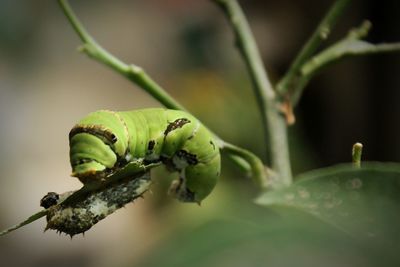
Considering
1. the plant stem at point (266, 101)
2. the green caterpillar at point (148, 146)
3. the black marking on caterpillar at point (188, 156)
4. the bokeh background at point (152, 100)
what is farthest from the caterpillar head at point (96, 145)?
the bokeh background at point (152, 100)

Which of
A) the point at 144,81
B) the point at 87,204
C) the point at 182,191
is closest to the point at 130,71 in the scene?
the point at 144,81

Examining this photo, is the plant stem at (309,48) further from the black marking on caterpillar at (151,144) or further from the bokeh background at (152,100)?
the bokeh background at (152,100)

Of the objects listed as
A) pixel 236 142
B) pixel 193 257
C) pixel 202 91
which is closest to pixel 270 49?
pixel 202 91

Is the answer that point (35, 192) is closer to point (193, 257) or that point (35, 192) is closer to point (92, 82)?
point (92, 82)

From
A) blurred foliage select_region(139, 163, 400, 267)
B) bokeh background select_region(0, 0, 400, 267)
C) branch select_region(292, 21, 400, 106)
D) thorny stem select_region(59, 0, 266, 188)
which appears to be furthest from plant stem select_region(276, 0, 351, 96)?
bokeh background select_region(0, 0, 400, 267)

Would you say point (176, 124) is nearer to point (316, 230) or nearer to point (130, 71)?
point (130, 71)

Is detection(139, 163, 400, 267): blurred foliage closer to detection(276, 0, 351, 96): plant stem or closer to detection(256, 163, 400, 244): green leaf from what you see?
detection(256, 163, 400, 244): green leaf
